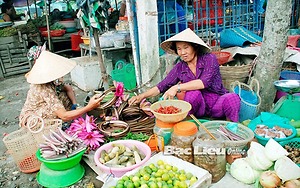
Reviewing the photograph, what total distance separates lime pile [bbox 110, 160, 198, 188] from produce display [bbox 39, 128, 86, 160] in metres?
0.79

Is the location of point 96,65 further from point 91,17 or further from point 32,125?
point 32,125

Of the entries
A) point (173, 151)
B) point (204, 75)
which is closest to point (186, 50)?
point (204, 75)

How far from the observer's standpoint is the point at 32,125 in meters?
3.19

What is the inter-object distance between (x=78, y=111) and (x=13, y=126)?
2.14 meters

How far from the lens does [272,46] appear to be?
374 cm

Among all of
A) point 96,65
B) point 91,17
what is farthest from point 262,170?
point 96,65

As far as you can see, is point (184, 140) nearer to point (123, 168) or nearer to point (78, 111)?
point (123, 168)

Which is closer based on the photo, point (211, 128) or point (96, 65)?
point (211, 128)

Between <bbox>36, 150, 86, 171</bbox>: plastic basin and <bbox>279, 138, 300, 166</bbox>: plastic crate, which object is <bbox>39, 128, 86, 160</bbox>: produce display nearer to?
<bbox>36, 150, 86, 171</bbox>: plastic basin

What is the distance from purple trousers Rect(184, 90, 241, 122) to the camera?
338 centimetres

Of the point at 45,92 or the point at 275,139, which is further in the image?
the point at 45,92

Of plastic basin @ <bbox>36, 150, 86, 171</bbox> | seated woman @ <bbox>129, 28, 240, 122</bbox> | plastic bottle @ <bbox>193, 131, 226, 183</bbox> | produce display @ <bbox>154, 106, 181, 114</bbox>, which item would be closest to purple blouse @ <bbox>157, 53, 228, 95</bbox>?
seated woman @ <bbox>129, 28, 240, 122</bbox>

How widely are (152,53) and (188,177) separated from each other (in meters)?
2.47

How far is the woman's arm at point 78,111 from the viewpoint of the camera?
126 inches
